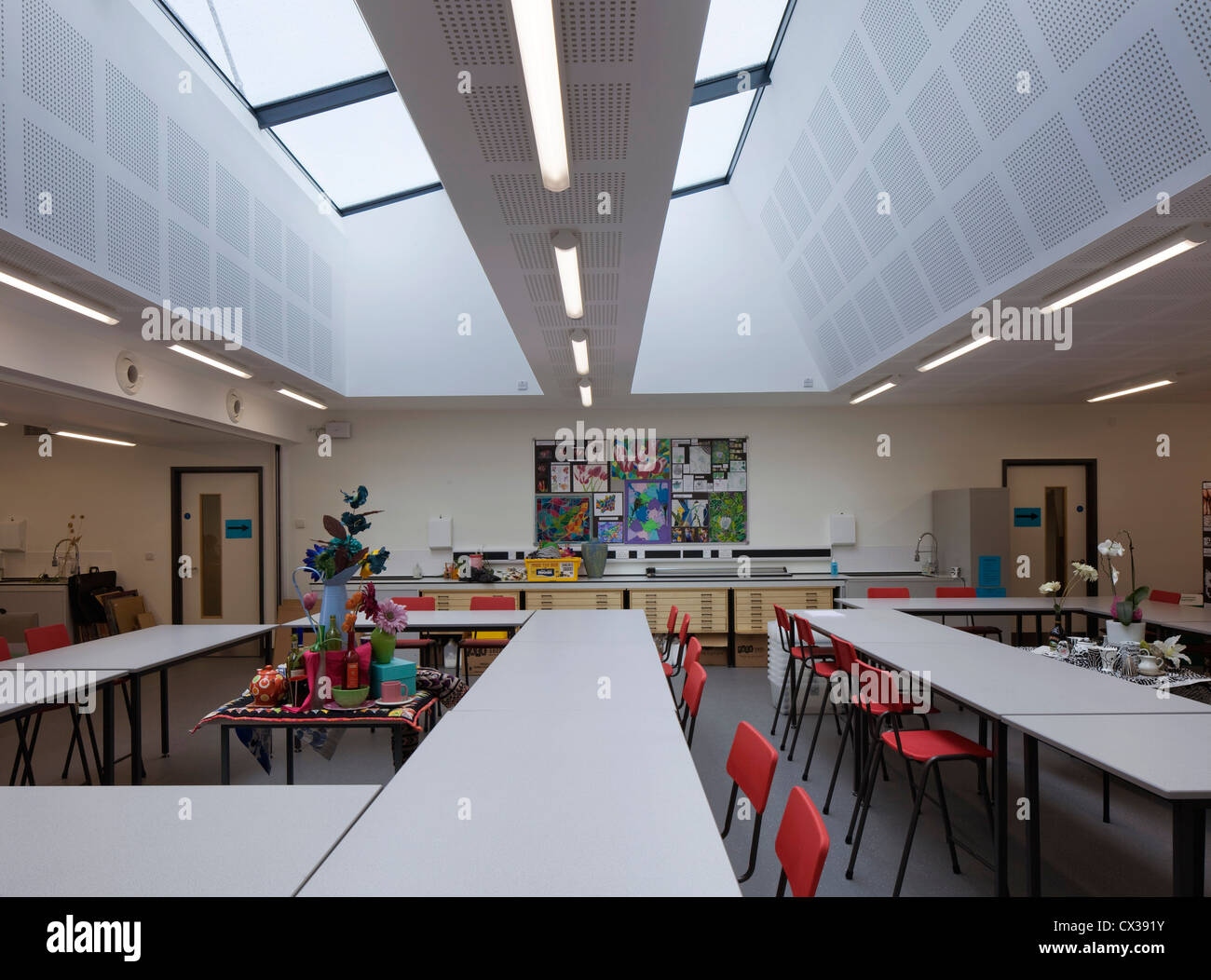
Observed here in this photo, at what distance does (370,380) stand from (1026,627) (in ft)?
26.3

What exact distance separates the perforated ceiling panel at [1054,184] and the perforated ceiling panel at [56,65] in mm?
4829

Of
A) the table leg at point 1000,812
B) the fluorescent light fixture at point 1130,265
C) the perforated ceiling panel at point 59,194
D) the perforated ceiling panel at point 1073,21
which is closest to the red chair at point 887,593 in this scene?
the fluorescent light fixture at point 1130,265

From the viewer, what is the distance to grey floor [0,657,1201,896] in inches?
113

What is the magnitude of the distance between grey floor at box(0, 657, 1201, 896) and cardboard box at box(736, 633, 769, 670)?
4.57ft

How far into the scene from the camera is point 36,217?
119 inches

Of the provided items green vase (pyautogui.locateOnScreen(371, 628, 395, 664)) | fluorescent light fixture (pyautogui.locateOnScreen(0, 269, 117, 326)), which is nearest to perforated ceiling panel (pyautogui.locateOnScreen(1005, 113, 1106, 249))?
green vase (pyautogui.locateOnScreen(371, 628, 395, 664))

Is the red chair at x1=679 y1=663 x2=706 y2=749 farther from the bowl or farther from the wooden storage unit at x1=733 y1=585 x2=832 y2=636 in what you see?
the wooden storage unit at x1=733 y1=585 x2=832 y2=636

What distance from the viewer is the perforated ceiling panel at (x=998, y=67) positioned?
10.4ft

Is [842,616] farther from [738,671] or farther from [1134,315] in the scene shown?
[1134,315]

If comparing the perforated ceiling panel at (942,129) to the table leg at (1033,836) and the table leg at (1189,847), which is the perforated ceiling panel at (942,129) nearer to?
the table leg at (1033,836)

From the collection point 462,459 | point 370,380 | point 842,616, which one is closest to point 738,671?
point 842,616

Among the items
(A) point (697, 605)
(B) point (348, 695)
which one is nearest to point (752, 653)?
(A) point (697, 605)

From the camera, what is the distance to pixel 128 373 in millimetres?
4844

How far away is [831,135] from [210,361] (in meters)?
5.05
